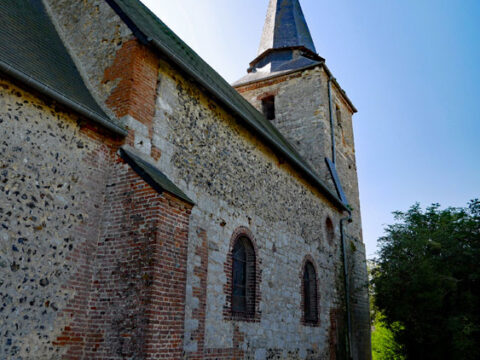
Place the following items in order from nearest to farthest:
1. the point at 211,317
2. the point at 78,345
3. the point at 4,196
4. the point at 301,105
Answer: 1. the point at 4,196
2. the point at 78,345
3. the point at 211,317
4. the point at 301,105

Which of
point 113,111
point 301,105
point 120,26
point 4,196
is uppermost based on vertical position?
point 301,105

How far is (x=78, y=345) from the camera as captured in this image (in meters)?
5.34

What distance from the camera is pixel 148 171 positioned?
5867 millimetres

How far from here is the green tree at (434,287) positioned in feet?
37.5

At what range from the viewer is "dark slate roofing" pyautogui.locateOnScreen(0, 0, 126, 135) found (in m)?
5.32

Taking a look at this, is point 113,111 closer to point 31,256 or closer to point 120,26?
point 120,26

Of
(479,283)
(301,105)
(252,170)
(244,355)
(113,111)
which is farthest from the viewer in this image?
(301,105)

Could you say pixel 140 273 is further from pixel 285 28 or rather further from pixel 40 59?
pixel 285 28

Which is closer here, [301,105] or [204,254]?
[204,254]

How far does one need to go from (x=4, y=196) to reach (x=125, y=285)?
185cm

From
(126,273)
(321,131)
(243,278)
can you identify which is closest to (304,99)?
(321,131)

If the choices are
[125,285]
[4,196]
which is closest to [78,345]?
[125,285]

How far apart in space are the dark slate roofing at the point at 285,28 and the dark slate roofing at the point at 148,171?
13.8 m

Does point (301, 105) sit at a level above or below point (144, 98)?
above
